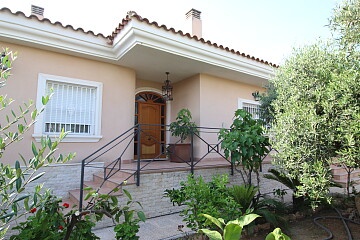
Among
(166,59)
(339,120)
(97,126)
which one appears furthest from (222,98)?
(339,120)

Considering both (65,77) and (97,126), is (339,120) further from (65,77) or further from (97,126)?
(65,77)

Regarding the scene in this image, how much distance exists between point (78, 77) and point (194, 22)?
5233 millimetres

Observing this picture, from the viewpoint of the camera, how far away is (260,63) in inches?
329

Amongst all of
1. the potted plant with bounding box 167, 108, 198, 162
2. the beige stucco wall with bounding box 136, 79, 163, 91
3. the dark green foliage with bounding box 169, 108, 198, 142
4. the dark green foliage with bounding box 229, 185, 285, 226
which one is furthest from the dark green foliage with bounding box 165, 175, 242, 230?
the beige stucco wall with bounding box 136, 79, 163, 91

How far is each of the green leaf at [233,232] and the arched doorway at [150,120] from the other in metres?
6.11

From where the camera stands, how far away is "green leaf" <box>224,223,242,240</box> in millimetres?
2600

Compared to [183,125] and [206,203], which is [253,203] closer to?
[206,203]

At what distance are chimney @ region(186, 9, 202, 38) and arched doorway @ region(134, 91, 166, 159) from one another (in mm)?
2962

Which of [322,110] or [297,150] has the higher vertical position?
[322,110]

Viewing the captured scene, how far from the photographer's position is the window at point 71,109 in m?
6.17

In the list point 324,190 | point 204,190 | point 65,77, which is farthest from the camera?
point 65,77

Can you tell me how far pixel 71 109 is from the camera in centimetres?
657

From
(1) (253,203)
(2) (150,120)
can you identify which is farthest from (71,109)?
(1) (253,203)

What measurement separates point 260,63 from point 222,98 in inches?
71.3
